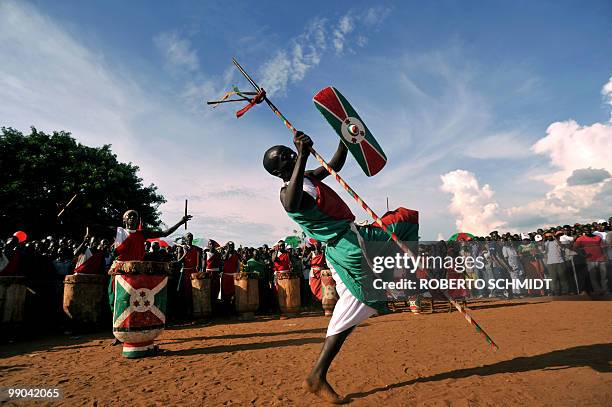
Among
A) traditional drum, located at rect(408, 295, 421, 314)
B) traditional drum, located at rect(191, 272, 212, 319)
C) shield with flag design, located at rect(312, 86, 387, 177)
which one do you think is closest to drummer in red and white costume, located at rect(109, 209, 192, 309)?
traditional drum, located at rect(191, 272, 212, 319)

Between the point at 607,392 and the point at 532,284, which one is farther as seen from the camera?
the point at 532,284

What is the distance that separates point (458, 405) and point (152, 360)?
4175 mm

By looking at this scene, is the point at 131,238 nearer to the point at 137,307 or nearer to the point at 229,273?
the point at 137,307

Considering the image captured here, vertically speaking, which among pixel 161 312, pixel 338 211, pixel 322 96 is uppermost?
pixel 322 96

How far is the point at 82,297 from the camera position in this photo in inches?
290

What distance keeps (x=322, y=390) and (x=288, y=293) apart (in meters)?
7.45

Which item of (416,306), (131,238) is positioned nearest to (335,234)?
(131,238)

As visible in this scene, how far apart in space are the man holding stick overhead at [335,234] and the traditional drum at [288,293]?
23.9ft

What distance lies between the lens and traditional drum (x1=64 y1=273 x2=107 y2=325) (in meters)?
7.30

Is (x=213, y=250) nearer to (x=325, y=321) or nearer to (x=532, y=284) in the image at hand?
(x=325, y=321)

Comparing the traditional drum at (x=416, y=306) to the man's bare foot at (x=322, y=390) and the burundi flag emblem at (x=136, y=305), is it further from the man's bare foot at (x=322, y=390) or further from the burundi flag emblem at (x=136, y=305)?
the man's bare foot at (x=322, y=390)

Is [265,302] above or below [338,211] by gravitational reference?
below

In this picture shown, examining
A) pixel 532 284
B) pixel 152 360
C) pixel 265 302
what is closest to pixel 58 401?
pixel 152 360

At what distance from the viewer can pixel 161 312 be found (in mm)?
5609
